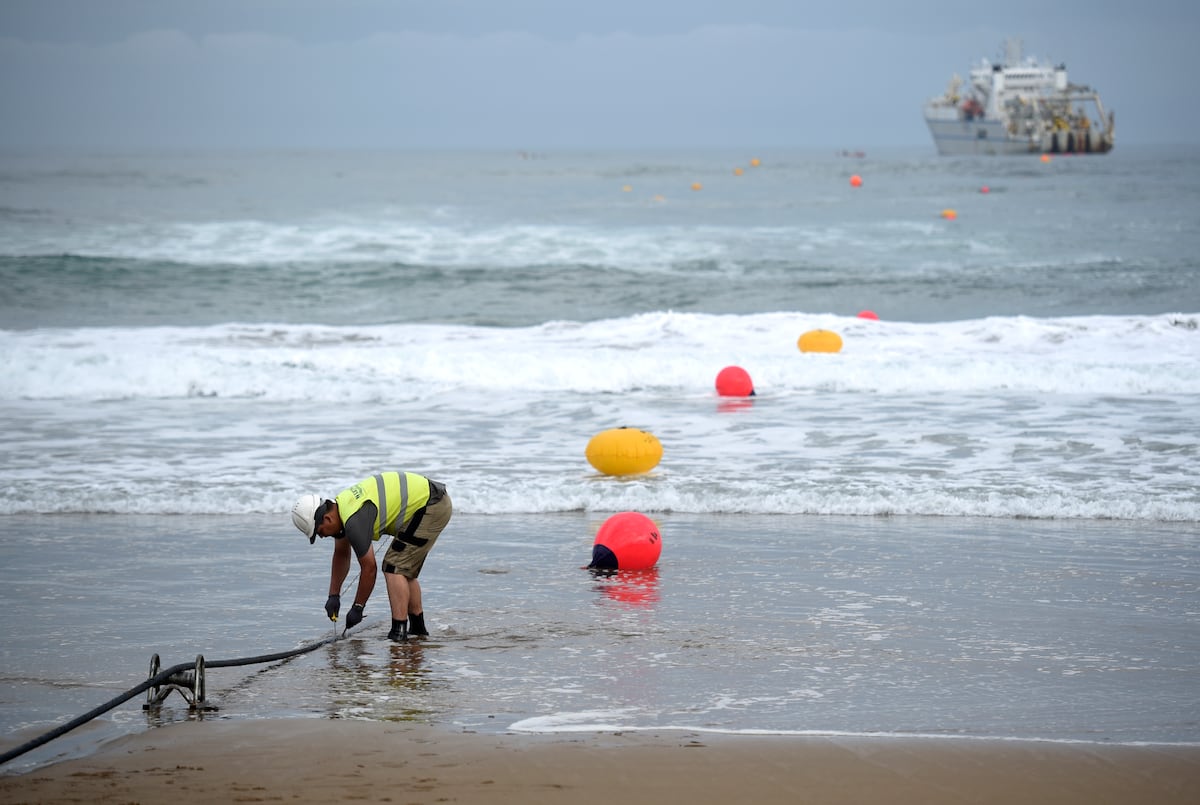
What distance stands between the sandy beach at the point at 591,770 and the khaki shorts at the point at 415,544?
1467 millimetres

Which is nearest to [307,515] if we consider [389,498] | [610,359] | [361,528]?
[361,528]

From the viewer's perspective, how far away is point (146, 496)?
34.9 ft

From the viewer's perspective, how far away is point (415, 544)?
677cm

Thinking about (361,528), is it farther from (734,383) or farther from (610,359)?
(610,359)

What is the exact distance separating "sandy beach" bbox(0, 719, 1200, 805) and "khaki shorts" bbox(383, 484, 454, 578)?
1467 mm

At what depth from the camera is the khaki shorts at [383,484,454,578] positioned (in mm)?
6738

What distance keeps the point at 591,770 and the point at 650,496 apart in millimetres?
5854

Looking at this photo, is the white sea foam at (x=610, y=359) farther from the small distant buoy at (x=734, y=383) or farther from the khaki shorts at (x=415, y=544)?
the khaki shorts at (x=415, y=544)

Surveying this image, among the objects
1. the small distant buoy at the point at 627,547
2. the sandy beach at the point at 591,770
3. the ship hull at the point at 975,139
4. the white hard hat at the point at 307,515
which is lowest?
the sandy beach at the point at 591,770

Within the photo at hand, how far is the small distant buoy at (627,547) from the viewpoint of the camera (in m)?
8.32

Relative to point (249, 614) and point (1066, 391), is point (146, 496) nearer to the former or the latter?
point (249, 614)

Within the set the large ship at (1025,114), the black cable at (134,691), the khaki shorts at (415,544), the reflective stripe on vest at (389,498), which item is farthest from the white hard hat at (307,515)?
the large ship at (1025,114)

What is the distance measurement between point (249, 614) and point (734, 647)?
2.80 metres

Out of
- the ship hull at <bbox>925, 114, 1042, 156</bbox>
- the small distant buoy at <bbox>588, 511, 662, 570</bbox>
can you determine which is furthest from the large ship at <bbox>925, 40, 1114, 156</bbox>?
the small distant buoy at <bbox>588, 511, 662, 570</bbox>
